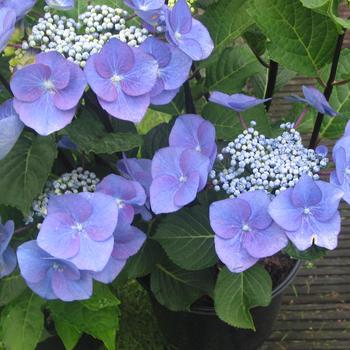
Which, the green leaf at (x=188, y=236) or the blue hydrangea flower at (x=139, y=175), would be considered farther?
the green leaf at (x=188, y=236)

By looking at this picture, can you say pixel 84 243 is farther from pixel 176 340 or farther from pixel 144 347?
pixel 144 347

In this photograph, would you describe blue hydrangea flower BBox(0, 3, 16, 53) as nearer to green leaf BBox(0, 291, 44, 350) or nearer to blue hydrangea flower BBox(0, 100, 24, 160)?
blue hydrangea flower BBox(0, 100, 24, 160)

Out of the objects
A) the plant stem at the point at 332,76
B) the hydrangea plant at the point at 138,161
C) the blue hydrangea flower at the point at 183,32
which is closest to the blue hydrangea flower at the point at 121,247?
the hydrangea plant at the point at 138,161

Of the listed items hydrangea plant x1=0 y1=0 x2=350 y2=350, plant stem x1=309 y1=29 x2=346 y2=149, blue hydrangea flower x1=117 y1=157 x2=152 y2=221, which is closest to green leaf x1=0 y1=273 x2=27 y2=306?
hydrangea plant x1=0 y1=0 x2=350 y2=350

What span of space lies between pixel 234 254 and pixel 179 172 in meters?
0.12

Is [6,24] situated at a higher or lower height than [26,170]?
higher

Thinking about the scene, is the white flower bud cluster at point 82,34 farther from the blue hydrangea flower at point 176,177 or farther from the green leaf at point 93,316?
the green leaf at point 93,316

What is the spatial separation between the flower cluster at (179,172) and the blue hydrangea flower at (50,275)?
0.40 feet

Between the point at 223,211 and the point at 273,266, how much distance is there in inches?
18.5

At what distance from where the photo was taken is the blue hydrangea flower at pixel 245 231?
2.53 ft

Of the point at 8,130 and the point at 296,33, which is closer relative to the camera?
the point at 8,130

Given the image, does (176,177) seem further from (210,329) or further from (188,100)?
(210,329)

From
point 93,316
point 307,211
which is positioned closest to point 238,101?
point 307,211

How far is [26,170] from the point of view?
845mm
